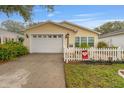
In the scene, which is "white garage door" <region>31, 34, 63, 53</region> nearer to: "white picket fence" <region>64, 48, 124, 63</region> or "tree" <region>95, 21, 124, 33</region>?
"white picket fence" <region>64, 48, 124, 63</region>

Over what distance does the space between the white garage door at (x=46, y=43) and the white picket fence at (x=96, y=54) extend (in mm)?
8696

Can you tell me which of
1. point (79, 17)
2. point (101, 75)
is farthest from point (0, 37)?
point (79, 17)

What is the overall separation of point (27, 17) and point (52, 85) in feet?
39.3

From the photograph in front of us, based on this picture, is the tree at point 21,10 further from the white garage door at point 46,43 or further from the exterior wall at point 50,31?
the white garage door at point 46,43

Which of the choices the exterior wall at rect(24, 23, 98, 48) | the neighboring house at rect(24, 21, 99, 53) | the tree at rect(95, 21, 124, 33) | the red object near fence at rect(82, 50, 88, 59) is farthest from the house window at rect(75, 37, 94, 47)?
the tree at rect(95, 21, 124, 33)

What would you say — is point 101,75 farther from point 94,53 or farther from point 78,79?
point 94,53

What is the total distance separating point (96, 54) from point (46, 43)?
9.62m

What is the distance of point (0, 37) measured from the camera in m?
24.9

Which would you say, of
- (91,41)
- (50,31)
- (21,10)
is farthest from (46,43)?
(21,10)

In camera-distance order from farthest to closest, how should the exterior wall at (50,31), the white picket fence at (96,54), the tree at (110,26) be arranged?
the tree at (110,26)
the exterior wall at (50,31)
the white picket fence at (96,54)

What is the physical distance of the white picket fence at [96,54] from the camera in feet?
49.5

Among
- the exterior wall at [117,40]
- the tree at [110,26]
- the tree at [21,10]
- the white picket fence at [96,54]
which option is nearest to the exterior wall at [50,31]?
the tree at [21,10]

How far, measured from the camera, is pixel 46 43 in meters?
23.9
